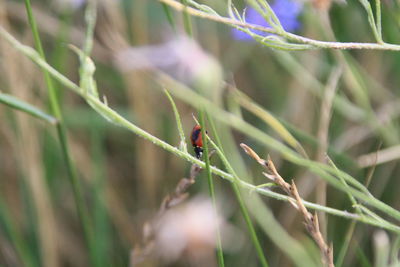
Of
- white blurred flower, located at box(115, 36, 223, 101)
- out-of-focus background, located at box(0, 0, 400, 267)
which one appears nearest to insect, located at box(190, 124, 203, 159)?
white blurred flower, located at box(115, 36, 223, 101)

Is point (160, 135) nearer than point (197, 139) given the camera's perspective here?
No

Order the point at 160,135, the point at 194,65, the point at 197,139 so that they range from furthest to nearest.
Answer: the point at 160,135 → the point at 197,139 → the point at 194,65

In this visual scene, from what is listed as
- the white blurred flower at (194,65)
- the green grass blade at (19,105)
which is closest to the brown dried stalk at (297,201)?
the white blurred flower at (194,65)

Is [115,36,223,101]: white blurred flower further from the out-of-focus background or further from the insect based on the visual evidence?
the out-of-focus background

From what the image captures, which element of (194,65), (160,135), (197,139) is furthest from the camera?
(160,135)

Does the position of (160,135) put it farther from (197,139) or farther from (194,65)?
(194,65)

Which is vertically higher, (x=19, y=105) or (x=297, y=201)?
(x=19, y=105)

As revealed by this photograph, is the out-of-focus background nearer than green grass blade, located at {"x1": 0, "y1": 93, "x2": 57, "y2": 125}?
No

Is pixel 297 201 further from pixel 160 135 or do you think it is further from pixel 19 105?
pixel 160 135

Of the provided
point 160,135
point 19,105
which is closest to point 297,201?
point 19,105

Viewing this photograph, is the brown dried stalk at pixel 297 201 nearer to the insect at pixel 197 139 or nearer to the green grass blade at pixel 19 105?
the insect at pixel 197 139
